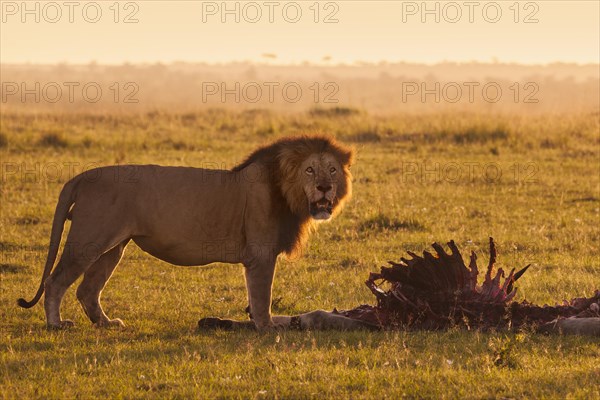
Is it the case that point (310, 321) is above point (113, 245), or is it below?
below

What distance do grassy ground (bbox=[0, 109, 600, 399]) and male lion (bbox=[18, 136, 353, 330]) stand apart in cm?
47

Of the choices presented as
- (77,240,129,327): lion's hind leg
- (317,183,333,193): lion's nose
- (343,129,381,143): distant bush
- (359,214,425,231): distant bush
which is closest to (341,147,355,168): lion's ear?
(317,183,333,193): lion's nose

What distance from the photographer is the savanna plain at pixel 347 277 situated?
21.9ft

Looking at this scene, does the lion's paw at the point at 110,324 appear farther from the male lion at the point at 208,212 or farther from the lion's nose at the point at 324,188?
the lion's nose at the point at 324,188

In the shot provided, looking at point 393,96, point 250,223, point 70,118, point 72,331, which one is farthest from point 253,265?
point 393,96

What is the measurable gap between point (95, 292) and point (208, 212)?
1200 mm

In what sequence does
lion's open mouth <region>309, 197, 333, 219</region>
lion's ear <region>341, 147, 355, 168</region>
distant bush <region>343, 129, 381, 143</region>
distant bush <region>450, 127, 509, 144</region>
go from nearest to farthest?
lion's open mouth <region>309, 197, 333, 219</region> → lion's ear <region>341, 147, 355, 168</region> → distant bush <region>450, 127, 509, 144</region> → distant bush <region>343, 129, 381, 143</region>

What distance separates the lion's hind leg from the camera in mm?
8719

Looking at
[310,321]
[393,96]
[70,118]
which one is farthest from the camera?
[393,96]

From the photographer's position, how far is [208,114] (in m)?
34.3

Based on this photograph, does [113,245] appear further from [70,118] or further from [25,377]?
[70,118]

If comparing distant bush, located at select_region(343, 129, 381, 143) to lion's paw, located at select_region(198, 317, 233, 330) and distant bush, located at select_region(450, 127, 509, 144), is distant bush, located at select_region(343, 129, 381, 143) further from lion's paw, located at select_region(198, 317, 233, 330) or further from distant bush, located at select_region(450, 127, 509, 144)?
lion's paw, located at select_region(198, 317, 233, 330)

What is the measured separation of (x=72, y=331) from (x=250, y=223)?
5.49 feet

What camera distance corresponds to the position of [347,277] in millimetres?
11094
